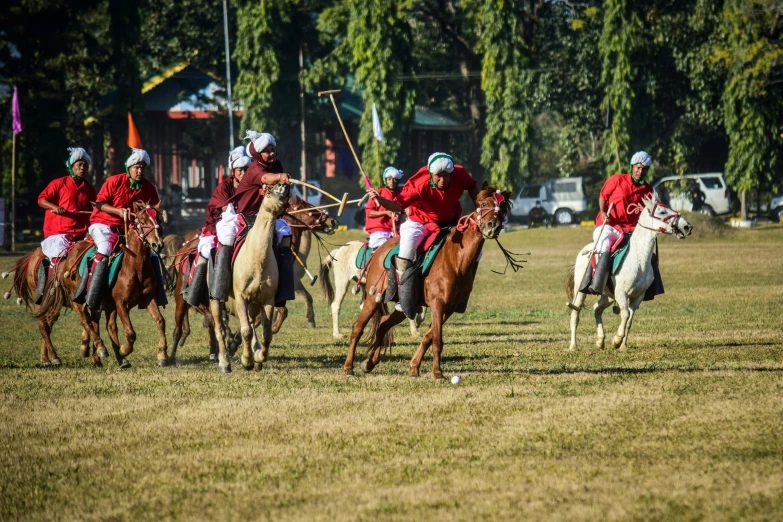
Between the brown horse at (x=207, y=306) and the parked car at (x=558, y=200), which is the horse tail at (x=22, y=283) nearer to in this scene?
the brown horse at (x=207, y=306)

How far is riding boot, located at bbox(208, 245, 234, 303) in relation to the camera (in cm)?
1227

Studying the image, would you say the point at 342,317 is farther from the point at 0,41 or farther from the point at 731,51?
the point at 0,41

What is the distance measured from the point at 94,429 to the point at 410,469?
3.06 metres

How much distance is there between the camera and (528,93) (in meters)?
49.3

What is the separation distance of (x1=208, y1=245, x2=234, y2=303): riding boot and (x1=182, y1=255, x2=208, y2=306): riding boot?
1.97ft

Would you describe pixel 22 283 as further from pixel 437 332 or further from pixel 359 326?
pixel 437 332

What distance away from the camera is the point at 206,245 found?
12.7 meters

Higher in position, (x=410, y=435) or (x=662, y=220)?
(x=662, y=220)

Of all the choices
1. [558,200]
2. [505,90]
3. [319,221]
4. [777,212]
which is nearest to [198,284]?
[319,221]

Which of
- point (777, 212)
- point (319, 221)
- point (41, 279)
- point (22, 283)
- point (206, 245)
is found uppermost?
point (319, 221)

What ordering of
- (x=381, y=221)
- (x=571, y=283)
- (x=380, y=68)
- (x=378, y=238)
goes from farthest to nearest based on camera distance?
(x=380, y=68) < (x=381, y=221) < (x=378, y=238) < (x=571, y=283)

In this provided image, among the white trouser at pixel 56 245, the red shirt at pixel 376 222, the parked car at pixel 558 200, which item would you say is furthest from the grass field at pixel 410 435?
the parked car at pixel 558 200

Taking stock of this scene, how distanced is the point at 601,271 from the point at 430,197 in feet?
12.7

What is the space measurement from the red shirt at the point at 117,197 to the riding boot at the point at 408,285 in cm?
374
